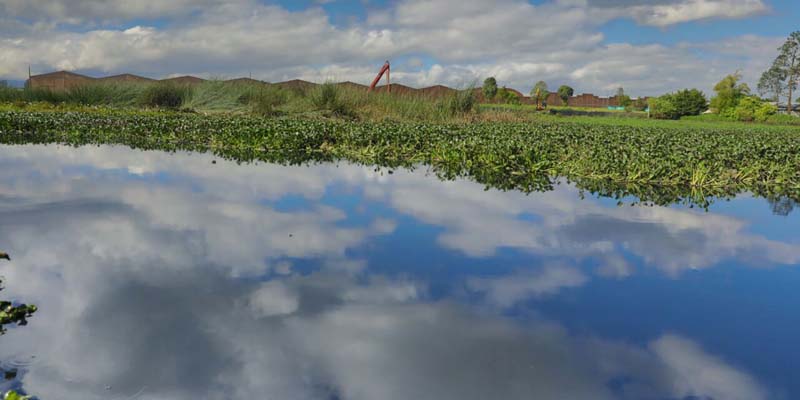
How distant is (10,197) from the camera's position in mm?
6832

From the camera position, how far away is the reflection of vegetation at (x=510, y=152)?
8992 millimetres

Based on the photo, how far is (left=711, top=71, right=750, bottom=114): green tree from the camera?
50719 millimetres

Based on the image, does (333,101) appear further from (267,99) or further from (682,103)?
(682,103)

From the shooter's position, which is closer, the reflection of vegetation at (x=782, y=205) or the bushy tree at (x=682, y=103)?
the reflection of vegetation at (x=782, y=205)

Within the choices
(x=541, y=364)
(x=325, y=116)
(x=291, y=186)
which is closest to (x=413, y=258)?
(x=541, y=364)

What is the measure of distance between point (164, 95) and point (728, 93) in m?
49.2

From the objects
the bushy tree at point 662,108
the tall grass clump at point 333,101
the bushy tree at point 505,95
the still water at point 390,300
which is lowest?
the still water at point 390,300

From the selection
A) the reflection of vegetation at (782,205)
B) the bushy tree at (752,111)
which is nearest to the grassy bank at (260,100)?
the reflection of vegetation at (782,205)

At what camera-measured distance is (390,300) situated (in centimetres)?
364

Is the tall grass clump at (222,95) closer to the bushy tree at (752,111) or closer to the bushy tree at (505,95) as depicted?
the bushy tree at (752,111)

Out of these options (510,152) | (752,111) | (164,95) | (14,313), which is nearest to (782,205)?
(510,152)

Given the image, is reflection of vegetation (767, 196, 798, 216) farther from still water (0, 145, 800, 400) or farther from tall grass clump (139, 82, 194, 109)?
tall grass clump (139, 82, 194, 109)

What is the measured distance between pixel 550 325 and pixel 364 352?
3.71 feet

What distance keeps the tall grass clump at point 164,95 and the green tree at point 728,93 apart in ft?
140
